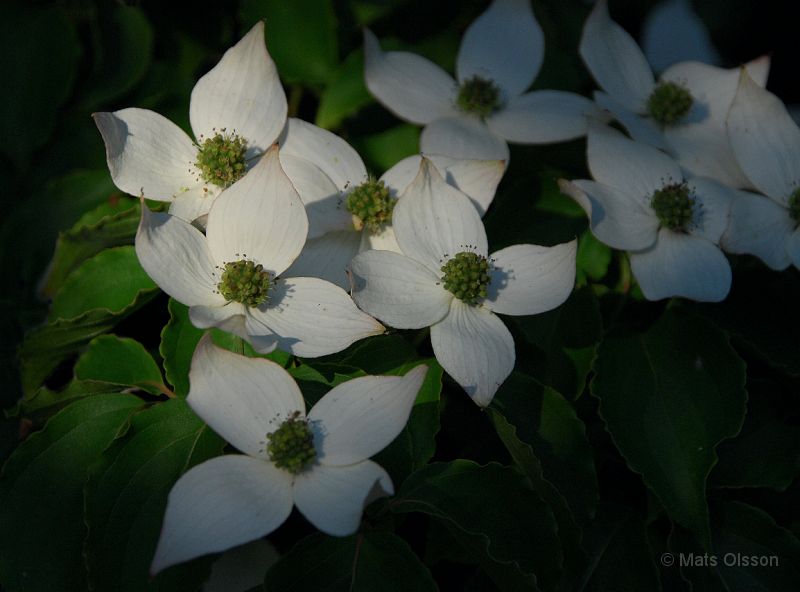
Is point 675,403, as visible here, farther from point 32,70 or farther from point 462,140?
point 32,70

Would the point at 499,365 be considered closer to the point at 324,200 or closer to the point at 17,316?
the point at 324,200

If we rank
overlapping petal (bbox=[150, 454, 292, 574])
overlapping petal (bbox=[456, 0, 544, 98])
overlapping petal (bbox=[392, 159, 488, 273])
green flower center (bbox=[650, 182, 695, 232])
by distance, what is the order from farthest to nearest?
1. overlapping petal (bbox=[456, 0, 544, 98])
2. green flower center (bbox=[650, 182, 695, 232])
3. overlapping petal (bbox=[392, 159, 488, 273])
4. overlapping petal (bbox=[150, 454, 292, 574])

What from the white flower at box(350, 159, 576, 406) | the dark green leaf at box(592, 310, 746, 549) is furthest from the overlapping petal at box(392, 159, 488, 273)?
the dark green leaf at box(592, 310, 746, 549)

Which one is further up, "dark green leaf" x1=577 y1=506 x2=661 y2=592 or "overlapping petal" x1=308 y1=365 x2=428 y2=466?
"overlapping petal" x1=308 y1=365 x2=428 y2=466

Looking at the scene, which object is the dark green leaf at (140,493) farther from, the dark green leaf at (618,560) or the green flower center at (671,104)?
the green flower center at (671,104)

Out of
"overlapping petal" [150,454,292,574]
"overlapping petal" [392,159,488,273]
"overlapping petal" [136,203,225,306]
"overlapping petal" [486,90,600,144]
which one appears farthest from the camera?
"overlapping petal" [486,90,600,144]

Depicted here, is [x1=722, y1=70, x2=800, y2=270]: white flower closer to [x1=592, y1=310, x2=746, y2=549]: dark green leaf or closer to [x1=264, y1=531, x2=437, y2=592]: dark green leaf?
[x1=592, y1=310, x2=746, y2=549]: dark green leaf
